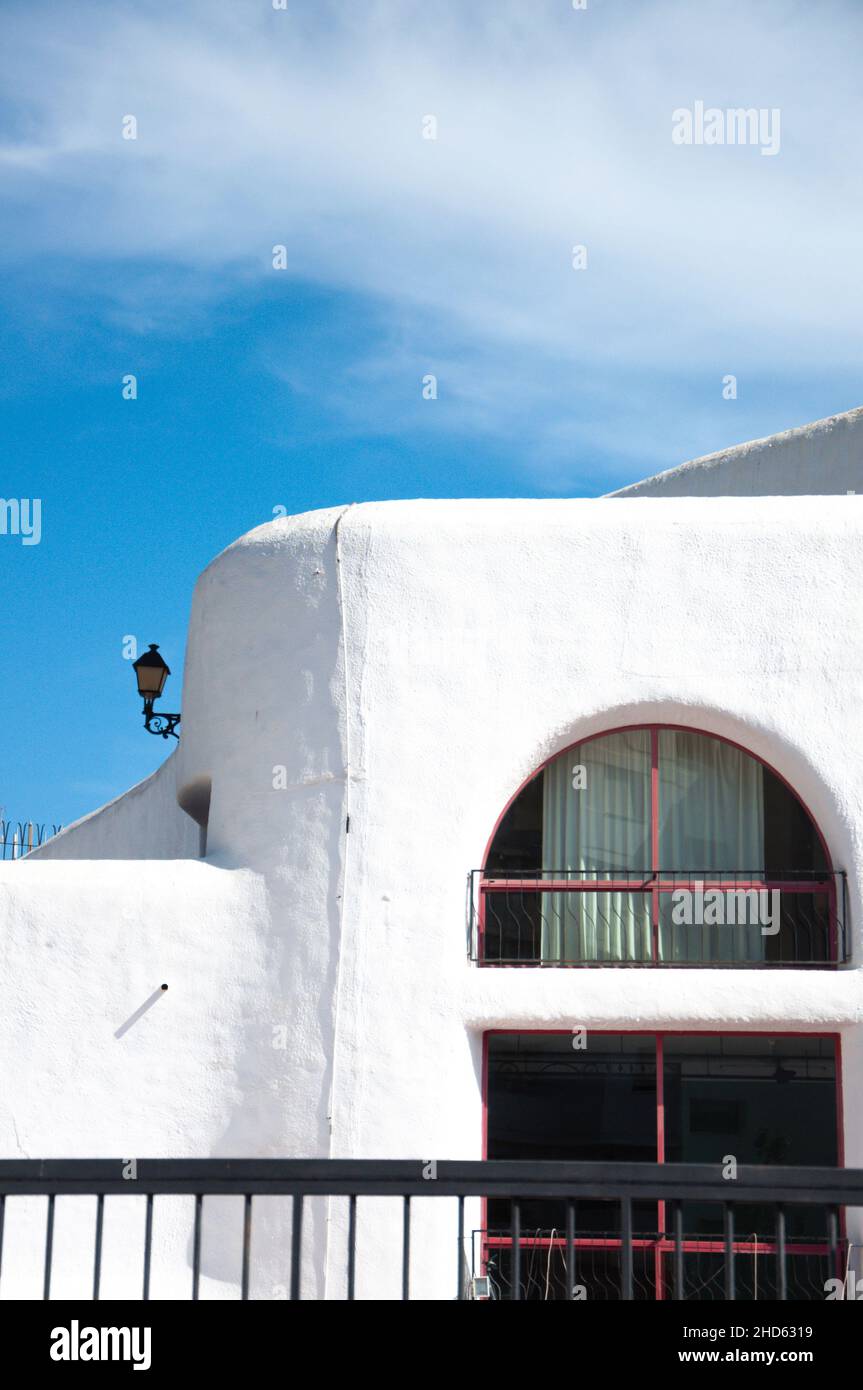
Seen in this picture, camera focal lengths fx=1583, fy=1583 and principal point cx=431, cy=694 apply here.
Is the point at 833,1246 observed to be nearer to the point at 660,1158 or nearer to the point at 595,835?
the point at 660,1158

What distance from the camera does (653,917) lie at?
36.4ft

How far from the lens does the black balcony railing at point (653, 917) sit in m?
11.0

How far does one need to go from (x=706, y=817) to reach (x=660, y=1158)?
7.77 ft

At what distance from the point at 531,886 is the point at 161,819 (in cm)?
444

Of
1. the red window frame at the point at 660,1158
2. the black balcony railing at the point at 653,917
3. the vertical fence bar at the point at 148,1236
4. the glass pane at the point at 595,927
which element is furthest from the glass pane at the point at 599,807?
the vertical fence bar at the point at 148,1236

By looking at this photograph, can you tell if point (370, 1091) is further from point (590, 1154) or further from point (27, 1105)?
point (27, 1105)

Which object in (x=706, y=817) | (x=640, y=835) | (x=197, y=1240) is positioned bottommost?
(x=197, y=1240)

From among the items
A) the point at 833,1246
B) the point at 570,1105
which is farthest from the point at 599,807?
the point at 833,1246

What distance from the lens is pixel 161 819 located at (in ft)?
47.0

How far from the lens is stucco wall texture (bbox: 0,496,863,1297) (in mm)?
10547

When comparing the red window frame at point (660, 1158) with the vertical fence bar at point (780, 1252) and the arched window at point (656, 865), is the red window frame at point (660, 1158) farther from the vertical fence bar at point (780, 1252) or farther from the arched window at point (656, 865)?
the vertical fence bar at point (780, 1252)

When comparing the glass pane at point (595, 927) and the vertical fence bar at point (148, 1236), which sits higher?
the glass pane at point (595, 927)

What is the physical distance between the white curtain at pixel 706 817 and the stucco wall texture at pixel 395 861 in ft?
0.80

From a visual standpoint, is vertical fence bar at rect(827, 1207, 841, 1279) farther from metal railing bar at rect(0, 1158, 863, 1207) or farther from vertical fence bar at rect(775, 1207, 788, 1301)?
metal railing bar at rect(0, 1158, 863, 1207)
